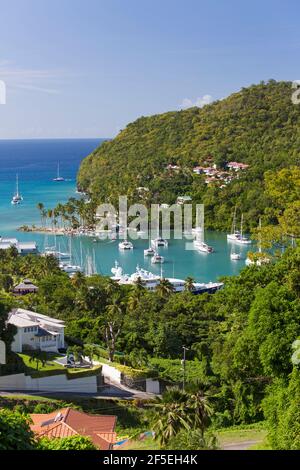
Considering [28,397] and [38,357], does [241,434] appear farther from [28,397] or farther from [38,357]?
[38,357]

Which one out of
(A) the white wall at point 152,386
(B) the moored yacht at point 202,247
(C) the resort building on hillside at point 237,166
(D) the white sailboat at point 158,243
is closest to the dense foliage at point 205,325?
(A) the white wall at point 152,386

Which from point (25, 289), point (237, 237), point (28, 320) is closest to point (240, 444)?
point (28, 320)

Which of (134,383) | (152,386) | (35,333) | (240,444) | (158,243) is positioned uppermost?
(158,243)

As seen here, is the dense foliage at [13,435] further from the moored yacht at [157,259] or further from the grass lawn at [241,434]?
the moored yacht at [157,259]

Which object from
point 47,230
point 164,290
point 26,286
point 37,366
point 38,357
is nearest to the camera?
point 37,366

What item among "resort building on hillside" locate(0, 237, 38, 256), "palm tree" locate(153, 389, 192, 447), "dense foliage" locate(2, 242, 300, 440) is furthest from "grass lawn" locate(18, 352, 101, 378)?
"resort building on hillside" locate(0, 237, 38, 256)
